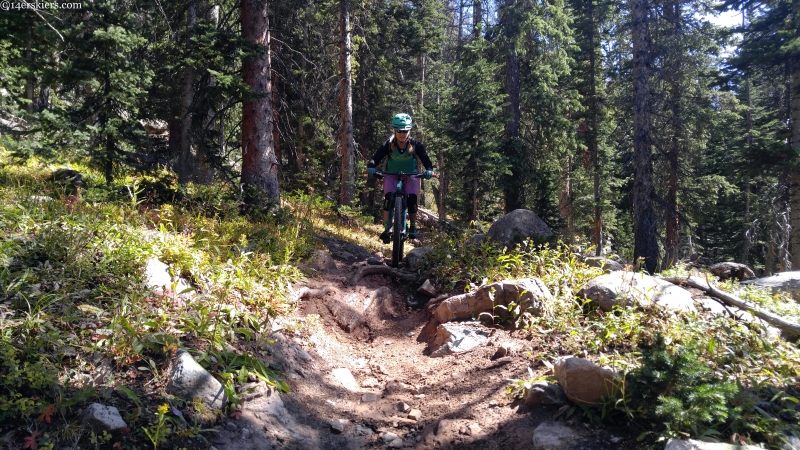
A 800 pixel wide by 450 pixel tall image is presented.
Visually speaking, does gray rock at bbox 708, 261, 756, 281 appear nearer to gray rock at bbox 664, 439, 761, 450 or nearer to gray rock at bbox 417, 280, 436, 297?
gray rock at bbox 417, 280, 436, 297

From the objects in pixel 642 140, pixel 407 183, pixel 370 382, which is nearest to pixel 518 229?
pixel 407 183

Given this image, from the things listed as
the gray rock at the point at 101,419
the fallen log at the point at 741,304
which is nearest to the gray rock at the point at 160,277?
the gray rock at the point at 101,419

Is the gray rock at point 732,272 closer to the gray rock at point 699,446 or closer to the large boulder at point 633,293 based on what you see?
the large boulder at point 633,293

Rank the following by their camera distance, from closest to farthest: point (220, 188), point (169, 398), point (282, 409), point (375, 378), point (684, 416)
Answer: point (684, 416) → point (169, 398) → point (282, 409) → point (375, 378) → point (220, 188)

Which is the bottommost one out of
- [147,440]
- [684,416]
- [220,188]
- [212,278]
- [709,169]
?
[147,440]

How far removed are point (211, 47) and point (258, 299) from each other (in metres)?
4.97

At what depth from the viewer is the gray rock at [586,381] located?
3.55m

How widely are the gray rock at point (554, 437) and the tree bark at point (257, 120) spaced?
6587 millimetres

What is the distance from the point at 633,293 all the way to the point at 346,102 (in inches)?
472

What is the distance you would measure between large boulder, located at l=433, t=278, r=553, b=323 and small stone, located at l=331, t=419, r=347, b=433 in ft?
7.03

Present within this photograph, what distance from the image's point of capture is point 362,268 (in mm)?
7562

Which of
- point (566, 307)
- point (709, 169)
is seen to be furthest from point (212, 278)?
point (709, 169)

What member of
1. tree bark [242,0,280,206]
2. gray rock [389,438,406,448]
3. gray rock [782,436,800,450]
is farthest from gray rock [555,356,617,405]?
tree bark [242,0,280,206]

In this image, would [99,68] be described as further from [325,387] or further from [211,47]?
[325,387]
